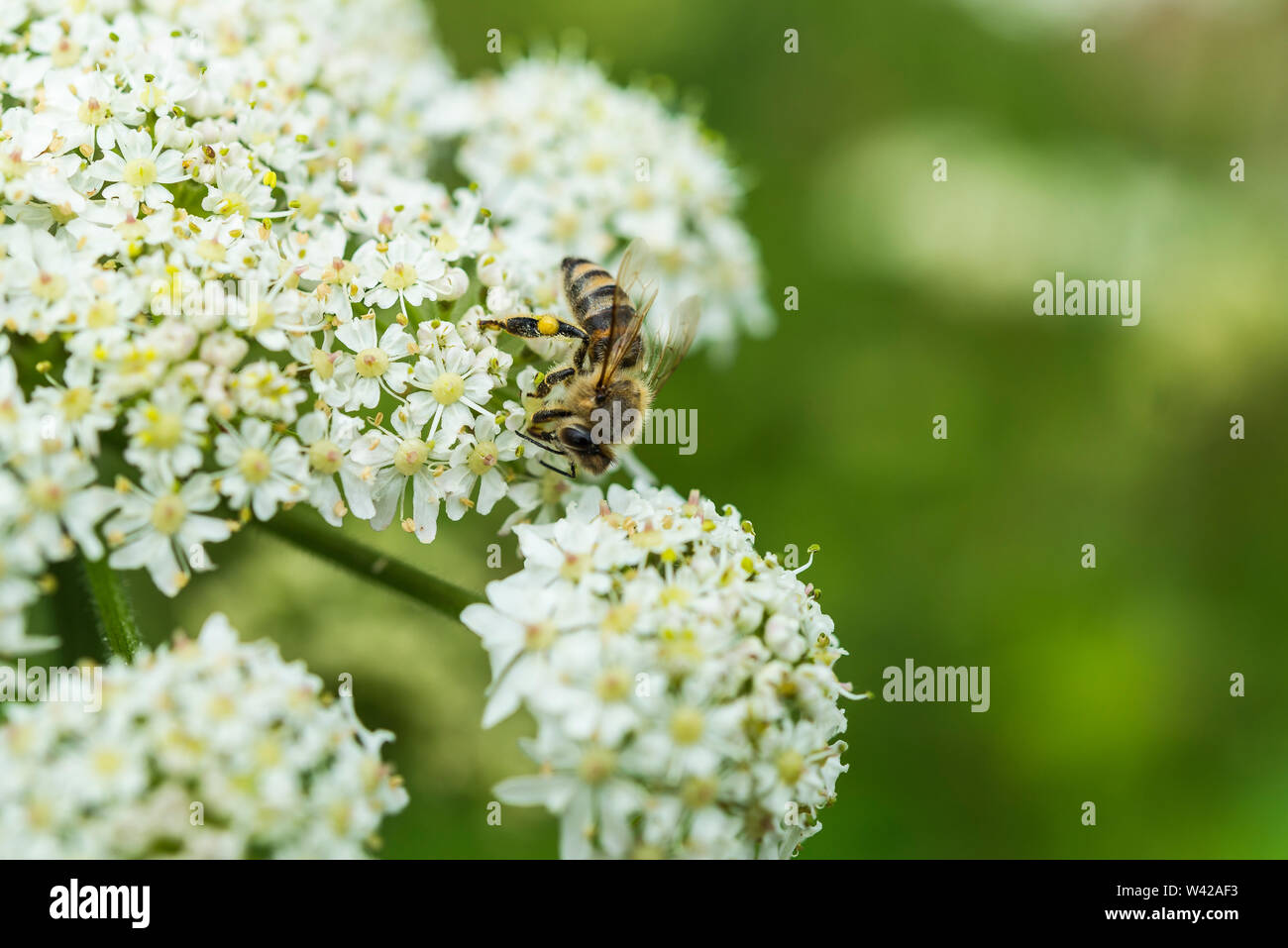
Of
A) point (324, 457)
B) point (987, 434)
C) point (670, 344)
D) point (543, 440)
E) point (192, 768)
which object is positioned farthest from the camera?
point (987, 434)

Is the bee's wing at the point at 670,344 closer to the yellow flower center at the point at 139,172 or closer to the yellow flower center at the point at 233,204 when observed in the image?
the yellow flower center at the point at 233,204

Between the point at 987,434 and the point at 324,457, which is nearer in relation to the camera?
the point at 324,457

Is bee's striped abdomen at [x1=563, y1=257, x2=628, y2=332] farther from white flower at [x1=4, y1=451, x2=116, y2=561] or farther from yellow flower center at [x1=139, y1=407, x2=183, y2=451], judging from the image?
white flower at [x1=4, y1=451, x2=116, y2=561]

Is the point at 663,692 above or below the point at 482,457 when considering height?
below

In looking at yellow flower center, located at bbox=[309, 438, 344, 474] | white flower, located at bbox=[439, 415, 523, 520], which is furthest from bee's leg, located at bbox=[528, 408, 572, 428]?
yellow flower center, located at bbox=[309, 438, 344, 474]

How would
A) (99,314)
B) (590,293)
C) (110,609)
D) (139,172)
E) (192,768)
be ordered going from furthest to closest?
(590,293)
(139,172)
(110,609)
(99,314)
(192,768)

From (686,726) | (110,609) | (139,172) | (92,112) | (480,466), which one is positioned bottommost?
(686,726)

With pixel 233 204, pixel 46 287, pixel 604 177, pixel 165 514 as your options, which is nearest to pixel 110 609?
pixel 165 514

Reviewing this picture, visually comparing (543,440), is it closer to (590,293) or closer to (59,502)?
(590,293)
